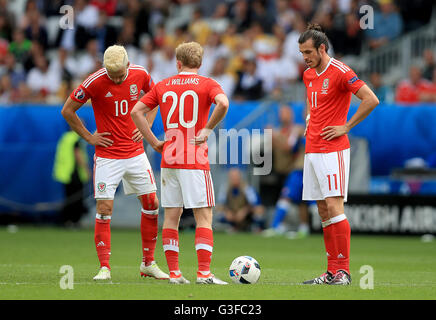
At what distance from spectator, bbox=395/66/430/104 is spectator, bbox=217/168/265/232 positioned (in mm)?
3944

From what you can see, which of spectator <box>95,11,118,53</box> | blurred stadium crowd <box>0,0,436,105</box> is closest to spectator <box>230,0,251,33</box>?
blurred stadium crowd <box>0,0,436,105</box>

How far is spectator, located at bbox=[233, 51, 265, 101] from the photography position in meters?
20.5

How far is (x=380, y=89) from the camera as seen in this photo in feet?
65.3

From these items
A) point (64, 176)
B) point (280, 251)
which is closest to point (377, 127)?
point (280, 251)

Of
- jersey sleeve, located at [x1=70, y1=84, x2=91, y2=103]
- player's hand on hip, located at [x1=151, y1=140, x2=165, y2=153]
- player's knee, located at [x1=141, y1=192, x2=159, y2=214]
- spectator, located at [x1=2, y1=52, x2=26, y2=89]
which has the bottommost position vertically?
player's knee, located at [x1=141, y1=192, x2=159, y2=214]

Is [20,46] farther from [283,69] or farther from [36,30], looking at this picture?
[283,69]

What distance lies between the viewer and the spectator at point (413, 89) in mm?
18938

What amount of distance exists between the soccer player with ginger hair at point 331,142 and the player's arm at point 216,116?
1.19 metres

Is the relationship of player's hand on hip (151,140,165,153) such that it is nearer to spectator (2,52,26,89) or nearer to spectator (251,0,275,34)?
spectator (251,0,275,34)

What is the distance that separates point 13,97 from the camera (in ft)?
70.8

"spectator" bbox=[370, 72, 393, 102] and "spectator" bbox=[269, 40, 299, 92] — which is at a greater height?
"spectator" bbox=[269, 40, 299, 92]

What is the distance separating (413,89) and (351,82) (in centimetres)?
1065

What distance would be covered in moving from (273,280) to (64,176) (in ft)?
33.7
